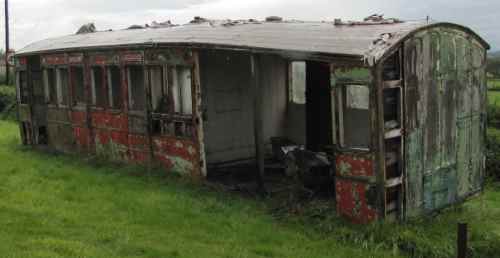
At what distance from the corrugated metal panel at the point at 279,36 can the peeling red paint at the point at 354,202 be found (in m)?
1.75

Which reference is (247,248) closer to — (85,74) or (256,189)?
(256,189)

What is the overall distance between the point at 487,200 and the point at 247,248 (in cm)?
540

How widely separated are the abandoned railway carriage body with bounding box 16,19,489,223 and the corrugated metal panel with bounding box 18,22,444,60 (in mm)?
33

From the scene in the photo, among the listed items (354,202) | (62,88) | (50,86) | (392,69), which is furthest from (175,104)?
(50,86)

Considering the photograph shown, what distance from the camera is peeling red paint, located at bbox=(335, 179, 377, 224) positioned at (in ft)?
24.7

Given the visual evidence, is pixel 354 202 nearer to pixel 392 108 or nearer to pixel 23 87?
pixel 392 108

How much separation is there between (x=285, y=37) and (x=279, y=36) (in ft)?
0.73

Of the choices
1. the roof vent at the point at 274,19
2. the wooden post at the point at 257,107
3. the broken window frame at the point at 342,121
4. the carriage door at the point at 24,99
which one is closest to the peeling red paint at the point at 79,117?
the carriage door at the point at 24,99

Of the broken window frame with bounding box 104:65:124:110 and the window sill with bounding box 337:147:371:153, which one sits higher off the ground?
the broken window frame with bounding box 104:65:124:110

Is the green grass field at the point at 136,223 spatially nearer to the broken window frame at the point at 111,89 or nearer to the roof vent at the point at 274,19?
the broken window frame at the point at 111,89

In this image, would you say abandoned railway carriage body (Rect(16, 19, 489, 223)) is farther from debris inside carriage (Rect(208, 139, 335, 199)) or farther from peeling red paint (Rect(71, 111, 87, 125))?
debris inside carriage (Rect(208, 139, 335, 199))

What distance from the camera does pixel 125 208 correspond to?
8977mm

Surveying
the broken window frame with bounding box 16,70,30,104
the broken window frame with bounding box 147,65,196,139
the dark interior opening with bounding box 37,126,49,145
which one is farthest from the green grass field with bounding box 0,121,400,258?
the broken window frame with bounding box 16,70,30,104

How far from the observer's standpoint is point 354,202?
25.2 feet
